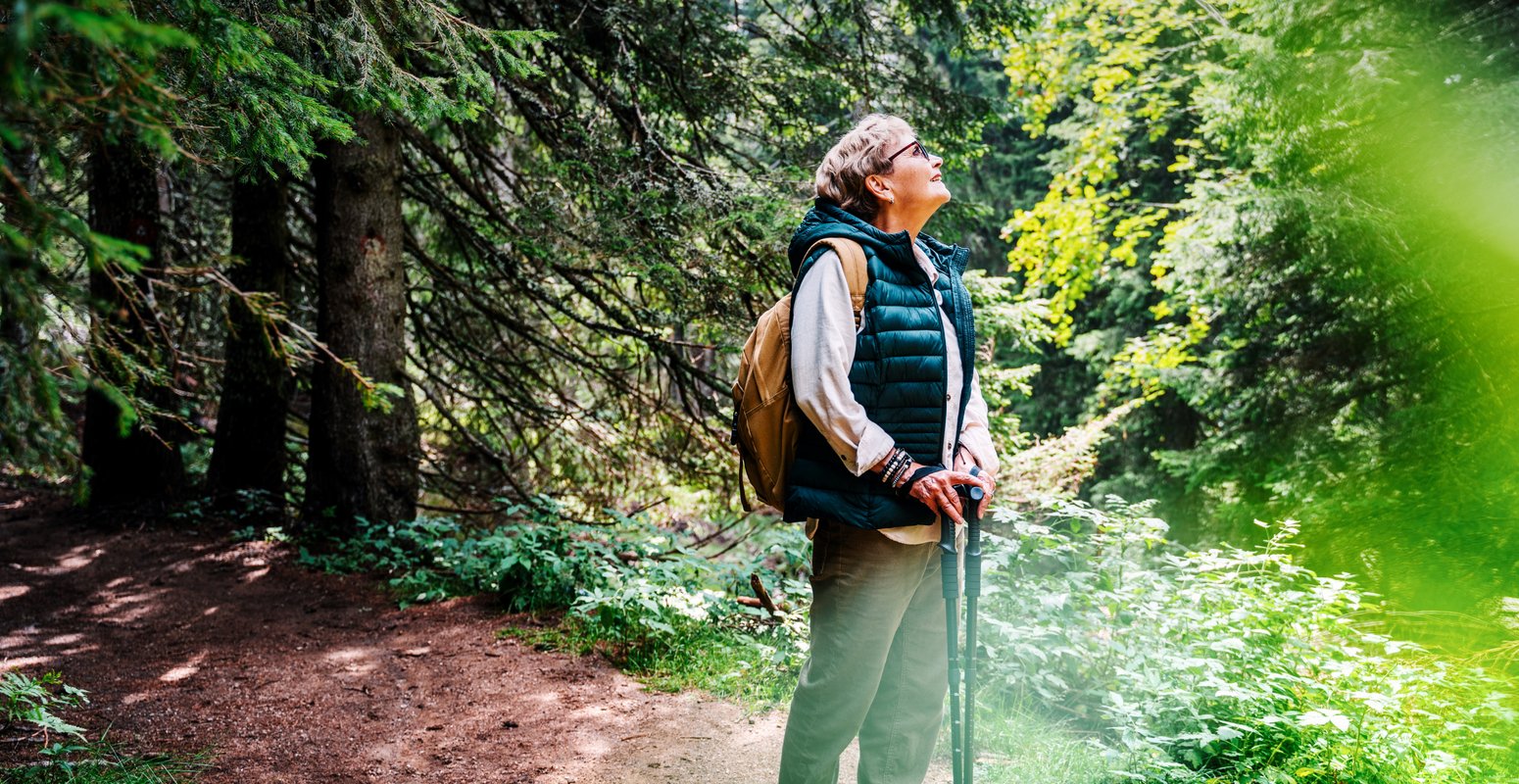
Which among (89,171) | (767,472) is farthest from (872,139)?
(89,171)

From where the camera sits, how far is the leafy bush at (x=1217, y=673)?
3172mm

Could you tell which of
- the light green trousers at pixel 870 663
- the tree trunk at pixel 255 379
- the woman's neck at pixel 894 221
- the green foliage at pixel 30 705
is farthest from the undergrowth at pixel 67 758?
the tree trunk at pixel 255 379

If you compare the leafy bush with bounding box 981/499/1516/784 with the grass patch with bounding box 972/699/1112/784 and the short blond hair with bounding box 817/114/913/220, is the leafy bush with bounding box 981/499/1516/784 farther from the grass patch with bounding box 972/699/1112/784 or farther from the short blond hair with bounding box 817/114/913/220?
the short blond hair with bounding box 817/114/913/220

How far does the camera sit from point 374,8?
304cm

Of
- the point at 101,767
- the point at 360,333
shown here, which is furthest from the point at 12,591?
the point at 101,767

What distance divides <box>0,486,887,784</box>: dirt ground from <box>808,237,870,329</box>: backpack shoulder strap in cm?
200

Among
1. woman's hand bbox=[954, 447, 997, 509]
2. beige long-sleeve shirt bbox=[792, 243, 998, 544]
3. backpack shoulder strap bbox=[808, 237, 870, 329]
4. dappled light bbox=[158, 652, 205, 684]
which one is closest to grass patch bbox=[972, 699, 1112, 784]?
woman's hand bbox=[954, 447, 997, 509]

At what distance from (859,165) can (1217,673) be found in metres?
2.75

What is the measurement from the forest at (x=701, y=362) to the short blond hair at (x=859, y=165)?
138cm

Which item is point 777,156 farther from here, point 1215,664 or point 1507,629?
point 1507,629

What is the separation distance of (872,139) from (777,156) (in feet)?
12.4

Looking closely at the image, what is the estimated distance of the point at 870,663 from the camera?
2.27 meters

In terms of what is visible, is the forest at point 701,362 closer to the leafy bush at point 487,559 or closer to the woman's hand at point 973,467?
the leafy bush at point 487,559

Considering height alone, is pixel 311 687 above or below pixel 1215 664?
below
